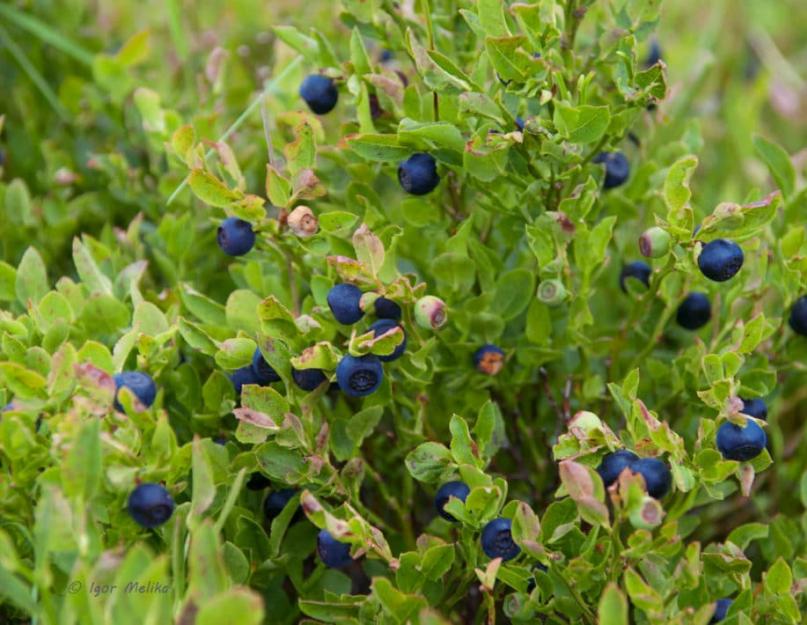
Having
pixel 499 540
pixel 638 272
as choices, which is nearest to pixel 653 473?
pixel 499 540

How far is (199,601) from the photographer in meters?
1.14

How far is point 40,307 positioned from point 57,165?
76cm

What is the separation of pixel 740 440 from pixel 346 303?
23.0 inches

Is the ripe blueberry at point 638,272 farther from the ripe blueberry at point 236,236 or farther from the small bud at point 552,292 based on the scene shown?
the ripe blueberry at point 236,236

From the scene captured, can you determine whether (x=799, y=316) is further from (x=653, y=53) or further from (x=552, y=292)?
(x=653, y=53)

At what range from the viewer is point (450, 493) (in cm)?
154

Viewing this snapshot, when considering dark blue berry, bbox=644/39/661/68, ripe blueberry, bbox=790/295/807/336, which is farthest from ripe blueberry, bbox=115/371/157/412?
dark blue berry, bbox=644/39/661/68

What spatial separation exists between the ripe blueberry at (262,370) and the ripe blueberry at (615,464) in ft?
1.67

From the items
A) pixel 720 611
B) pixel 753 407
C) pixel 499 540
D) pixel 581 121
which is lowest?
pixel 720 611

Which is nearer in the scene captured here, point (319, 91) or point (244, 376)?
point (244, 376)

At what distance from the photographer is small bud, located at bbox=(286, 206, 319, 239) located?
1.55 meters

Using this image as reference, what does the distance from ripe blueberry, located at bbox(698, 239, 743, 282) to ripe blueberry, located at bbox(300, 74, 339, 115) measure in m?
0.70

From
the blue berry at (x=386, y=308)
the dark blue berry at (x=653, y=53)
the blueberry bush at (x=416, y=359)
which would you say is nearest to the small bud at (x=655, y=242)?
the blueberry bush at (x=416, y=359)

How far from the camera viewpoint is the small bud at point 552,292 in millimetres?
1647
